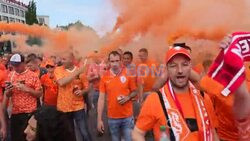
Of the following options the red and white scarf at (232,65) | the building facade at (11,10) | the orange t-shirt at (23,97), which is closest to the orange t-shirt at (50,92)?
the orange t-shirt at (23,97)

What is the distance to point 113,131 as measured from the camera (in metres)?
7.03

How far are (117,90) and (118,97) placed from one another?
0.11 m

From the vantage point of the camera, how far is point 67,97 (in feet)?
24.6

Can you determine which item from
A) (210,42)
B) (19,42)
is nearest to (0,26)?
(19,42)

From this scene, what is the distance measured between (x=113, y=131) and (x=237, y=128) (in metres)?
3.14

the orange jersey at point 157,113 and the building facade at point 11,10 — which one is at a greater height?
the building facade at point 11,10

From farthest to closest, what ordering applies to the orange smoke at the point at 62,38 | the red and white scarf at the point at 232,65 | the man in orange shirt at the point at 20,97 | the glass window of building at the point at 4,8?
1. the glass window of building at the point at 4,8
2. the orange smoke at the point at 62,38
3. the man in orange shirt at the point at 20,97
4. the red and white scarf at the point at 232,65

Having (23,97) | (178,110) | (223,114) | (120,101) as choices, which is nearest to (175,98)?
(178,110)

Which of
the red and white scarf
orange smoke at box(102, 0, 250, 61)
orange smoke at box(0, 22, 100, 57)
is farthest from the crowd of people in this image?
orange smoke at box(0, 22, 100, 57)

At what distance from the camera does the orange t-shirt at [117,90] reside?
703 centimetres

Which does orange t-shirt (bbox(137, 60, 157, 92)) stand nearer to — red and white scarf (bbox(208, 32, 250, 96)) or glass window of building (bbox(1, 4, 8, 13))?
red and white scarf (bbox(208, 32, 250, 96))

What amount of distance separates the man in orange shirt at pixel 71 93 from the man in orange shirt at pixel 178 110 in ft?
12.3

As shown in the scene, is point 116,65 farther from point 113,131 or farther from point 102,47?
point 102,47

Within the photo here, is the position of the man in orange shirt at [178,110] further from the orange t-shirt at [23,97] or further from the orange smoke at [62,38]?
the orange smoke at [62,38]
